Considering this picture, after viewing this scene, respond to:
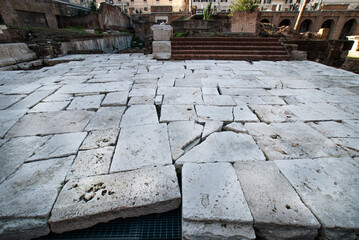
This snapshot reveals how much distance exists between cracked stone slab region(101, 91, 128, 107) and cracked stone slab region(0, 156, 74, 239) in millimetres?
1224

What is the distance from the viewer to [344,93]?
9.74ft

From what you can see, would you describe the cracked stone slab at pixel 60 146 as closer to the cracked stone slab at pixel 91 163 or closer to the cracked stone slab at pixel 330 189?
the cracked stone slab at pixel 91 163

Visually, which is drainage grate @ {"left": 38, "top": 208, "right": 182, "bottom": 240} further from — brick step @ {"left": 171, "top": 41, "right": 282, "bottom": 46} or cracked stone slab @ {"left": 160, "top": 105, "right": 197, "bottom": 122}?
brick step @ {"left": 171, "top": 41, "right": 282, "bottom": 46}

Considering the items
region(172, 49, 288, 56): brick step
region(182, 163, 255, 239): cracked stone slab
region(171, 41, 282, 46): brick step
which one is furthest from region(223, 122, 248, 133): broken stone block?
region(171, 41, 282, 46): brick step

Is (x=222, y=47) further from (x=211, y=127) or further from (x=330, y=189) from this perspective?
(x=330, y=189)

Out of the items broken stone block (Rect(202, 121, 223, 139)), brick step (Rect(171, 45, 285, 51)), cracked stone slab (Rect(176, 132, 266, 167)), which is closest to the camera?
cracked stone slab (Rect(176, 132, 266, 167))

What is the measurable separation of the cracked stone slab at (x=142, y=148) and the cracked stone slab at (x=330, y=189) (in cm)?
105

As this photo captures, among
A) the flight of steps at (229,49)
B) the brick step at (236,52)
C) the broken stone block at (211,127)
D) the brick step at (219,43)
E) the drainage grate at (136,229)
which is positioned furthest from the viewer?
the brick step at (219,43)

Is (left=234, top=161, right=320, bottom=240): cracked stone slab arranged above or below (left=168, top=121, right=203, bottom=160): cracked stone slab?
below

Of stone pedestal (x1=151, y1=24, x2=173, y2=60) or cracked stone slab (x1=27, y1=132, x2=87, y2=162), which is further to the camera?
stone pedestal (x1=151, y1=24, x2=173, y2=60)

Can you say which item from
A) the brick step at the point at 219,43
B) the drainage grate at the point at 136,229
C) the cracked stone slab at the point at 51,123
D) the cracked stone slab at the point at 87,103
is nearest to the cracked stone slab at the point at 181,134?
the drainage grate at the point at 136,229

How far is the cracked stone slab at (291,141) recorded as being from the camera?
1586mm

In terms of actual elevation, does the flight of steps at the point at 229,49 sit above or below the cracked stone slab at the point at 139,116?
above

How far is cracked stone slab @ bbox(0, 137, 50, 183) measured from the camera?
142 cm
